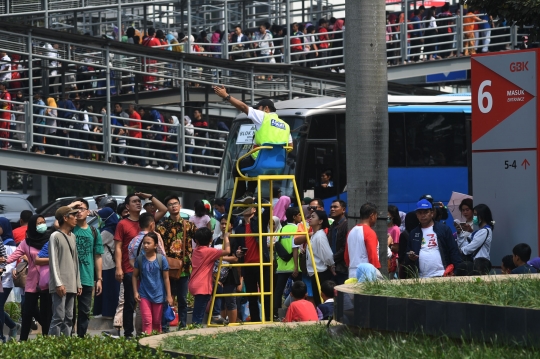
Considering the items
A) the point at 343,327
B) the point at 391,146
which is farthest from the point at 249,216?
the point at 391,146

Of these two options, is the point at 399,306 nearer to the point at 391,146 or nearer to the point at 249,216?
the point at 249,216

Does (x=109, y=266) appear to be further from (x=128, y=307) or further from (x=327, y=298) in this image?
(x=327, y=298)

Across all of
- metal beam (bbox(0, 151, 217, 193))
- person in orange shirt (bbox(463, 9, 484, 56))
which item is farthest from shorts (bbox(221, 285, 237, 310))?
person in orange shirt (bbox(463, 9, 484, 56))

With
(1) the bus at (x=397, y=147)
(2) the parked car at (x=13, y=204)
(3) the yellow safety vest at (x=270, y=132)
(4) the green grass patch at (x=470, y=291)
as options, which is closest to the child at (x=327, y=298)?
(3) the yellow safety vest at (x=270, y=132)

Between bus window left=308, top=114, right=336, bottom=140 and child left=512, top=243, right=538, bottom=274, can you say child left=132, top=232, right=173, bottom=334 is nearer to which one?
child left=512, top=243, right=538, bottom=274

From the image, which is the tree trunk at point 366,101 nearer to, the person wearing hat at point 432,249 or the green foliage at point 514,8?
the person wearing hat at point 432,249

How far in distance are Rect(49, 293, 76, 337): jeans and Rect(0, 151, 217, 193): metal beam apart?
12.4 meters

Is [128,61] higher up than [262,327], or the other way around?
[128,61]

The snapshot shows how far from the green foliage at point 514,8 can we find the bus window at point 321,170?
5.30 m

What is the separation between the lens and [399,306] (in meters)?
6.98

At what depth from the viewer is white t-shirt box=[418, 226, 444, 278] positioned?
37.4ft

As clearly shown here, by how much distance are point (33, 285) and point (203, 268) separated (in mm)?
2097

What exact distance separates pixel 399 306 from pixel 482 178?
5461 millimetres

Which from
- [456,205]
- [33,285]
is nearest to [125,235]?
[33,285]
